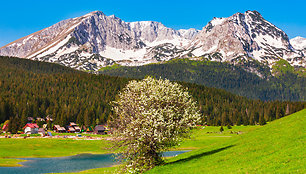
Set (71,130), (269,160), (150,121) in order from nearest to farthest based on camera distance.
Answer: (269,160), (150,121), (71,130)

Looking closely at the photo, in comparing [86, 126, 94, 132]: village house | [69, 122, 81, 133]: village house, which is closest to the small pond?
[69, 122, 81, 133]: village house

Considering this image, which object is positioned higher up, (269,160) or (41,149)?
(269,160)

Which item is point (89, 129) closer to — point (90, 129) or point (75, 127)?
point (90, 129)

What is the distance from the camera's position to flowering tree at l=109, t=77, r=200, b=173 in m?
38.0

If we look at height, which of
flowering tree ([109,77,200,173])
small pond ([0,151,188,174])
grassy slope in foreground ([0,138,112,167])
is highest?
flowering tree ([109,77,200,173])

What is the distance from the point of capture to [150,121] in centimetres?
3669

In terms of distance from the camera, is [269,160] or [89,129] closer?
[269,160]

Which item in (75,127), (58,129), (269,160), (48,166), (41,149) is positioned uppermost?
(269,160)

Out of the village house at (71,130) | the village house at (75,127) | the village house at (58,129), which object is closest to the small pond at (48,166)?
the village house at (58,129)

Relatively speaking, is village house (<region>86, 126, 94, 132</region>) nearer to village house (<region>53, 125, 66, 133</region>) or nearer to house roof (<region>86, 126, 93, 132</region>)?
house roof (<region>86, 126, 93, 132</region>)

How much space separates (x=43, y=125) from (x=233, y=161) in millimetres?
172037

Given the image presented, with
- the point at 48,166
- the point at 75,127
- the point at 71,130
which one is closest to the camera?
the point at 48,166

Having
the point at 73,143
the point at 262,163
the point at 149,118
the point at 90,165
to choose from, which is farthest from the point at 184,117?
the point at 73,143

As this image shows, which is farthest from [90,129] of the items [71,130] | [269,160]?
[269,160]
